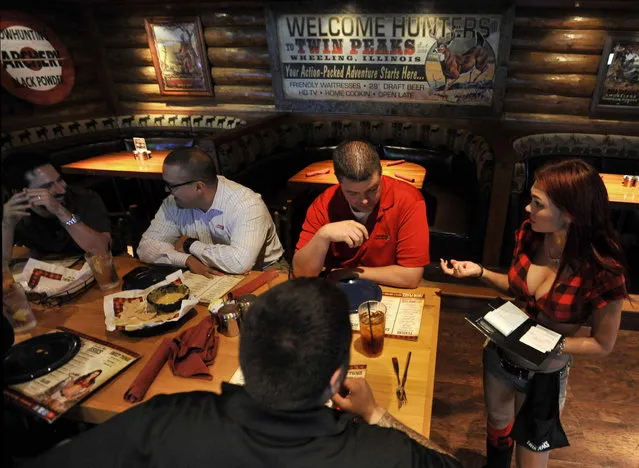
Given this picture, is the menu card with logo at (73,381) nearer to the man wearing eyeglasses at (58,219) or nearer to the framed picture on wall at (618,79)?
the man wearing eyeglasses at (58,219)

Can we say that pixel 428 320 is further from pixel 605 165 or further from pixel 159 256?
pixel 605 165

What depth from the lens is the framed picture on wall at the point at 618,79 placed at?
5.13m

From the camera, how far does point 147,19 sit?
6559 mm

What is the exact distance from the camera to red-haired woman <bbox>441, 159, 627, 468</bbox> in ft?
5.52

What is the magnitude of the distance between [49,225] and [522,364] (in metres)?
2.88

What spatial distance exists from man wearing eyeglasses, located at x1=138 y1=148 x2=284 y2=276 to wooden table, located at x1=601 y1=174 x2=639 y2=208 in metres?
2.80

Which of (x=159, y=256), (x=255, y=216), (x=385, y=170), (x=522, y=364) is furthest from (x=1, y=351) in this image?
(x=385, y=170)

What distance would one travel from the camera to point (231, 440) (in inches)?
38.7

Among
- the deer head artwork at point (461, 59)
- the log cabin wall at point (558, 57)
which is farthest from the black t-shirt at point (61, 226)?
the log cabin wall at point (558, 57)

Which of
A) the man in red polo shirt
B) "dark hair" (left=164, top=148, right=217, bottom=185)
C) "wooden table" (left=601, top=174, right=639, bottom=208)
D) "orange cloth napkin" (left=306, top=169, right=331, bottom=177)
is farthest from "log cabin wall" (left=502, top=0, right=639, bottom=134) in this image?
"dark hair" (left=164, top=148, right=217, bottom=185)

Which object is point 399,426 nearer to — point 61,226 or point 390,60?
point 61,226

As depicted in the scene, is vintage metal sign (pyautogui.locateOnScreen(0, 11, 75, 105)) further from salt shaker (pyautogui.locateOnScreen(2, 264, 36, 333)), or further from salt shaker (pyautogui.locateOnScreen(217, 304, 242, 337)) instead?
salt shaker (pyautogui.locateOnScreen(217, 304, 242, 337))

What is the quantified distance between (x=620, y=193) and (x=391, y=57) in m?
3.41

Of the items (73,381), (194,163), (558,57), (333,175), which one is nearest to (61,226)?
(194,163)
